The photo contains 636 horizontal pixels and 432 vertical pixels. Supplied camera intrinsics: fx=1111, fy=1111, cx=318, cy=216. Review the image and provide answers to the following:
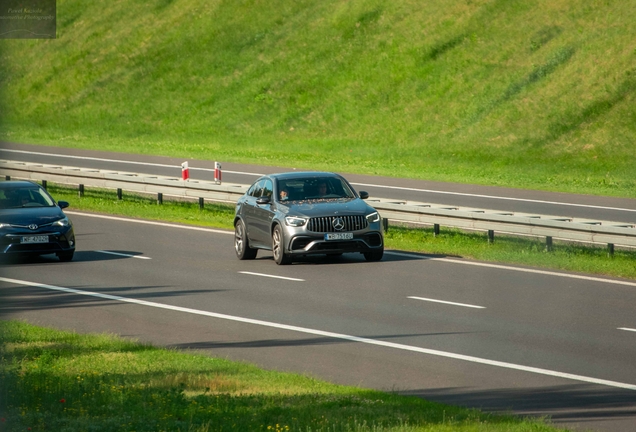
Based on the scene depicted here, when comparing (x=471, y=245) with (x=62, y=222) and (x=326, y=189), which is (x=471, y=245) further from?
(x=62, y=222)

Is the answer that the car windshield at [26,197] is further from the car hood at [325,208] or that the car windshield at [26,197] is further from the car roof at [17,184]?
the car hood at [325,208]

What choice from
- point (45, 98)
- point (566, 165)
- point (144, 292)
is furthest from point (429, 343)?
point (45, 98)

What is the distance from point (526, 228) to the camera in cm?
2134

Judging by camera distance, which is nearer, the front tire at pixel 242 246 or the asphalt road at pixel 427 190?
the front tire at pixel 242 246

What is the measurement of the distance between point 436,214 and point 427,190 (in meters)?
10.9

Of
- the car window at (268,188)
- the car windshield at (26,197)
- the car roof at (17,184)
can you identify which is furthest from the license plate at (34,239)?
the car window at (268,188)

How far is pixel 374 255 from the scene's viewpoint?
66.8 ft

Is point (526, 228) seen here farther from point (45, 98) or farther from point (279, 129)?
Result: point (45, 98)

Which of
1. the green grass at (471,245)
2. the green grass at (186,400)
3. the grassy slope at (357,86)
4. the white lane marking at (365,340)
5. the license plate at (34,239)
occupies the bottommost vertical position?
the white lane marking at (365,340)

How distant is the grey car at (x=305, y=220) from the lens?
19.7 metres

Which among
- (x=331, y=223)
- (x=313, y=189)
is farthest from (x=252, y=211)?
(x=331, y=223)

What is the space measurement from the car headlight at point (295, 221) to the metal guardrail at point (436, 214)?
4393 mm

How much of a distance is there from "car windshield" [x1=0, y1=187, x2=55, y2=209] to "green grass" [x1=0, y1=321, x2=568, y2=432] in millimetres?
10419

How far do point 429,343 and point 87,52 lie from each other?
63.8 meters
